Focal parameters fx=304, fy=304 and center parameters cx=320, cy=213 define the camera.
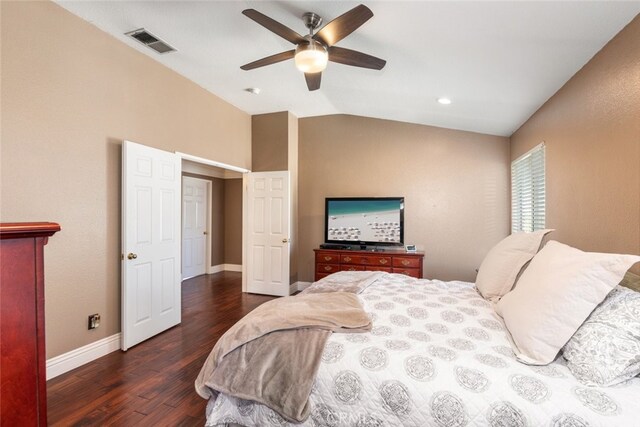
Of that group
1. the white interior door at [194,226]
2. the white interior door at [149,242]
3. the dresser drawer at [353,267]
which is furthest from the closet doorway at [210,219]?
the dresser drawer at [353,267]

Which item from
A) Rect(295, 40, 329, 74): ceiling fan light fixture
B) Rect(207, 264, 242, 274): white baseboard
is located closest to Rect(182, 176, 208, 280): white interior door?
Rect(207, 264, 242, 274): white baseboard

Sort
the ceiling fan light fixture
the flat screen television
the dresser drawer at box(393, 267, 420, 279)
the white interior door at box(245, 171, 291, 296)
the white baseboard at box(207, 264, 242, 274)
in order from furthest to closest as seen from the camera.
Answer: the white baseboard at box(207, 264, 242, 274)
the white interior door at box(245, 171, 291, 296)
the flat screen television
the dresser drawer at box(393, 267, 420, 279)
the ceiling fan light fixture

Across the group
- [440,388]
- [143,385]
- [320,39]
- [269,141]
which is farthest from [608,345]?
[269,141]

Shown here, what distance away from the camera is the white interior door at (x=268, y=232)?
4.73 m

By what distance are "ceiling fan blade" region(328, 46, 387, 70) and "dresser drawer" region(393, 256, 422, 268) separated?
252cm

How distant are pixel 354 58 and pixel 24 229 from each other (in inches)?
87.1

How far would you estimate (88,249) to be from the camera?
105 inches

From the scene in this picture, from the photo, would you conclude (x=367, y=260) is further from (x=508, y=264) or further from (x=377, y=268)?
(x=508, y=264)

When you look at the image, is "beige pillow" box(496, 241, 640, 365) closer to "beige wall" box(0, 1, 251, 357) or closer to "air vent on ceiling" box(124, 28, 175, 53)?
"beige wall" box(0, 1, 251, 357)

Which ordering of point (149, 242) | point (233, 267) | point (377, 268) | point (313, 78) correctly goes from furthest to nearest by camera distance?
1. point (233, 267)
2. point (377, 268)
3. point (149, 242)
4. point (313, 78)

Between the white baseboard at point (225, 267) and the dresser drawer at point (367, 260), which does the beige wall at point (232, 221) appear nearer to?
the white baseboard at point (225, 267)

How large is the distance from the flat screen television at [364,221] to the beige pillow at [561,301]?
2.91 metres

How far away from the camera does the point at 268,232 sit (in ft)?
15.8

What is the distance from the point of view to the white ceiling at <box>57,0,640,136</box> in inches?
72.7
